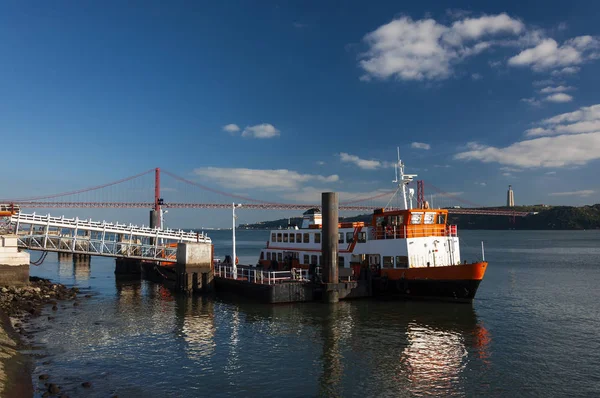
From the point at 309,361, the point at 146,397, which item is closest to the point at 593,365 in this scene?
the point at 309,361

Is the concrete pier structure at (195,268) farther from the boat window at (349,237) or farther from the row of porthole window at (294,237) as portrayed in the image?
the boat window at (349,237)

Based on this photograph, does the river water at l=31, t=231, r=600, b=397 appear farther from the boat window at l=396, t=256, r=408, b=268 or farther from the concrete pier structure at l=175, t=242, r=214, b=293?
the boat window at l=396, t=256, r=408, b=268

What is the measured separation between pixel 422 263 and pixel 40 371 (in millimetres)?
22601

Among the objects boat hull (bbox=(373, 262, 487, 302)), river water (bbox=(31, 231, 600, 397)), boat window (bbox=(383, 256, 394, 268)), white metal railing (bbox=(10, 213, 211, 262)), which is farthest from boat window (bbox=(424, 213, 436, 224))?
Answer: white metal railing (bbox=(10, 213, 211, 262))

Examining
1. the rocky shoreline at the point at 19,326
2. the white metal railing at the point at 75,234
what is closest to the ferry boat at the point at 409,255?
the white metal railing at the point at 75,234

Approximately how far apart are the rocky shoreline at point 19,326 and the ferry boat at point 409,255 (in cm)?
1739

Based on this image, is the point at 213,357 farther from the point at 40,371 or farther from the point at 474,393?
the point at 474,393

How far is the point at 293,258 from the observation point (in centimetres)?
3800

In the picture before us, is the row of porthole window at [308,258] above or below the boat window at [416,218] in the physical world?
below

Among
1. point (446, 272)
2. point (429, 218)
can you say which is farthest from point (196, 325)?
point (429, 218)

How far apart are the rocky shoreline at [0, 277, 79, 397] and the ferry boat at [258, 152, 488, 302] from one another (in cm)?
1739

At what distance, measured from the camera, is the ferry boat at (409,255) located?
28.7 m

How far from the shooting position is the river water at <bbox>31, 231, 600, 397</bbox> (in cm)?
1541

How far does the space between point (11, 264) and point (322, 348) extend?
82.1ft
